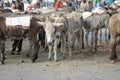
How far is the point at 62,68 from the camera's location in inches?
513

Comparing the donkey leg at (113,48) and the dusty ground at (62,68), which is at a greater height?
the donkey leg at (113,48)

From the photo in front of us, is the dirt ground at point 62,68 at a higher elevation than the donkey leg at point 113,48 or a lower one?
lower

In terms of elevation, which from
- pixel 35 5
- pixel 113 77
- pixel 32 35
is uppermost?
pixel 35 5

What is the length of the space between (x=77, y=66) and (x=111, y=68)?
124 cm

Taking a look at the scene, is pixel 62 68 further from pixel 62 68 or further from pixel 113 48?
pixel 113 48

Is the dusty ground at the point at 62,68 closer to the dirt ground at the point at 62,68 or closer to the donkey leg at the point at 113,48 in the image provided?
the dirt ground at the point at 62,68

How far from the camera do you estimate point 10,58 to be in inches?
598

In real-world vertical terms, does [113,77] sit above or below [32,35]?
below

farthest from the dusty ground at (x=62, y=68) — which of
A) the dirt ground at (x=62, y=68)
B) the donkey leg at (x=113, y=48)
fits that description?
the donkey leg at (x=113, y=48)

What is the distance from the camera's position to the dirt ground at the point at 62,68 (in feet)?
38.5

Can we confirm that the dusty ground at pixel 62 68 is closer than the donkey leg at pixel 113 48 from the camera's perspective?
Yes

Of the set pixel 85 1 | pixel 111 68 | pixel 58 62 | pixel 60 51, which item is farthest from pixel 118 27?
pixel 85 1

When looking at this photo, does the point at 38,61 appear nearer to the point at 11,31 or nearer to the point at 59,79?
the point at 11,31

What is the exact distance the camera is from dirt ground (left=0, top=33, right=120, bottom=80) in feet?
38.5
